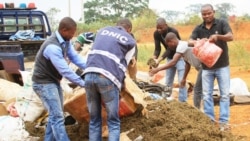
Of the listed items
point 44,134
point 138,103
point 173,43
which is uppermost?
point 173,43

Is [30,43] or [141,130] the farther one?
[30,43]

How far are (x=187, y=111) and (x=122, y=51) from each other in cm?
178

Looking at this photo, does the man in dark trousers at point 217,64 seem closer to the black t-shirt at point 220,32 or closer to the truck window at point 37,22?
the black t-shirt at point 220,32

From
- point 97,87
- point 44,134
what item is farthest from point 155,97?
point 97,87

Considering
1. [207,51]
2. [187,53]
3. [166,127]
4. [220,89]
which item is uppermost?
[207,51]

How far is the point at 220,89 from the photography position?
6918mm

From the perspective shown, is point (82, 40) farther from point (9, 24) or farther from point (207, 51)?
point (207, 51)

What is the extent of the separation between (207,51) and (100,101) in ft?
6.43

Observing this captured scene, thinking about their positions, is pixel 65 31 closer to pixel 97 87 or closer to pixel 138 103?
pixel 97 87

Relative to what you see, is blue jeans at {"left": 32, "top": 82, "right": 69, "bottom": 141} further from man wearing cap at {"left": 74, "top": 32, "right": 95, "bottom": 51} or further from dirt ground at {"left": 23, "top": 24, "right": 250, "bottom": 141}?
man wearing cap at {"left": 74, "top": 32, "right": 95, "bottom": 51}

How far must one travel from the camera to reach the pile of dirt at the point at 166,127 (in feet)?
18.6

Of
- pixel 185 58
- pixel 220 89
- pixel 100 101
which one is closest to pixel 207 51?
pixel 220 89

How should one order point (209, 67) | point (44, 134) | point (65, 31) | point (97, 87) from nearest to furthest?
point (97, 87) → point (65, 31) → point (44, 134) → point (209, 67)

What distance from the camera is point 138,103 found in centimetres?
577
